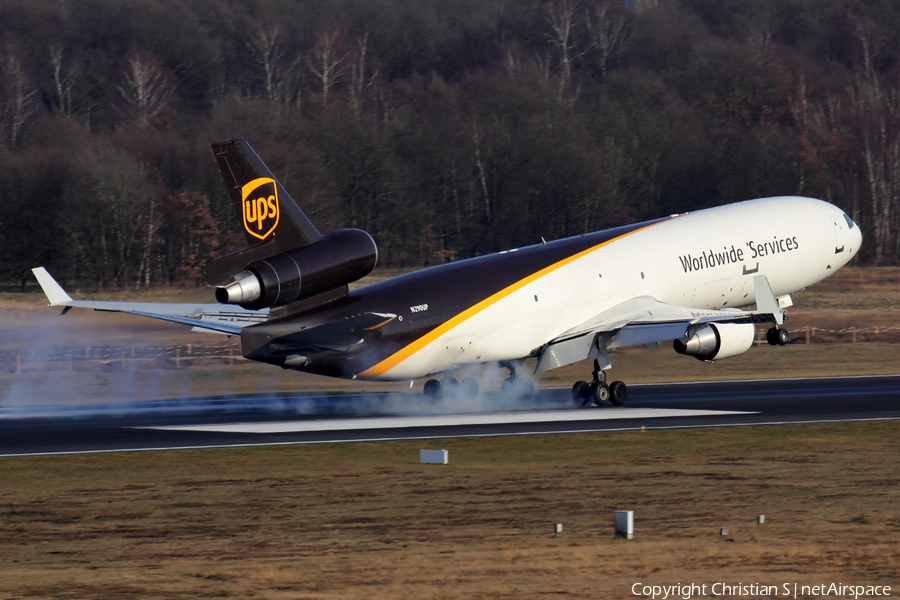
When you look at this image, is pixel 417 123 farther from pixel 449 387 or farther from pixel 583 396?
pixel 583 396

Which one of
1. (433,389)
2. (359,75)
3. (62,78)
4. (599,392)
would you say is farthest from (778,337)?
(62,78)

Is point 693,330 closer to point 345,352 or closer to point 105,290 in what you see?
point 345,352

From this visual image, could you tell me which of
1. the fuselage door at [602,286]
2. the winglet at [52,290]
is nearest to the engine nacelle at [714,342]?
the fuselage door at [602,286]

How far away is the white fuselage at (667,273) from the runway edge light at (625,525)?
53.3 feet

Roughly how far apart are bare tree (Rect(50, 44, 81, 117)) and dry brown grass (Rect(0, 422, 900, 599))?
353ft

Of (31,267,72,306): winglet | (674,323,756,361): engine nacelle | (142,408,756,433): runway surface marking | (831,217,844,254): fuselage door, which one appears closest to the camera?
(142,408,756,433): runway surface marking

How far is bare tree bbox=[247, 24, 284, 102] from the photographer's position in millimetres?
136875

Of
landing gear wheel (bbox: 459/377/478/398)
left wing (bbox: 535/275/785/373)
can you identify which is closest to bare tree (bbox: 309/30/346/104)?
landing gear wheel (bbox: 459/377/478/398)

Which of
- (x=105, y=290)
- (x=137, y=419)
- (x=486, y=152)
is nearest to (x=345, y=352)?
(x=137, y=419)

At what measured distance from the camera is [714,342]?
3584 centimetres

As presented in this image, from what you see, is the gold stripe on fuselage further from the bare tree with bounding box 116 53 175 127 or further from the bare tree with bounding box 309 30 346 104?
the bare tree with bounding box 309 30 346 104

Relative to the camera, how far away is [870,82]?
4914 inches

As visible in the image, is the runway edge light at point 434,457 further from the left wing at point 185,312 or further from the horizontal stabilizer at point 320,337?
the left wing at point 185,312

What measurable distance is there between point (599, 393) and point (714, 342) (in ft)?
12.8
